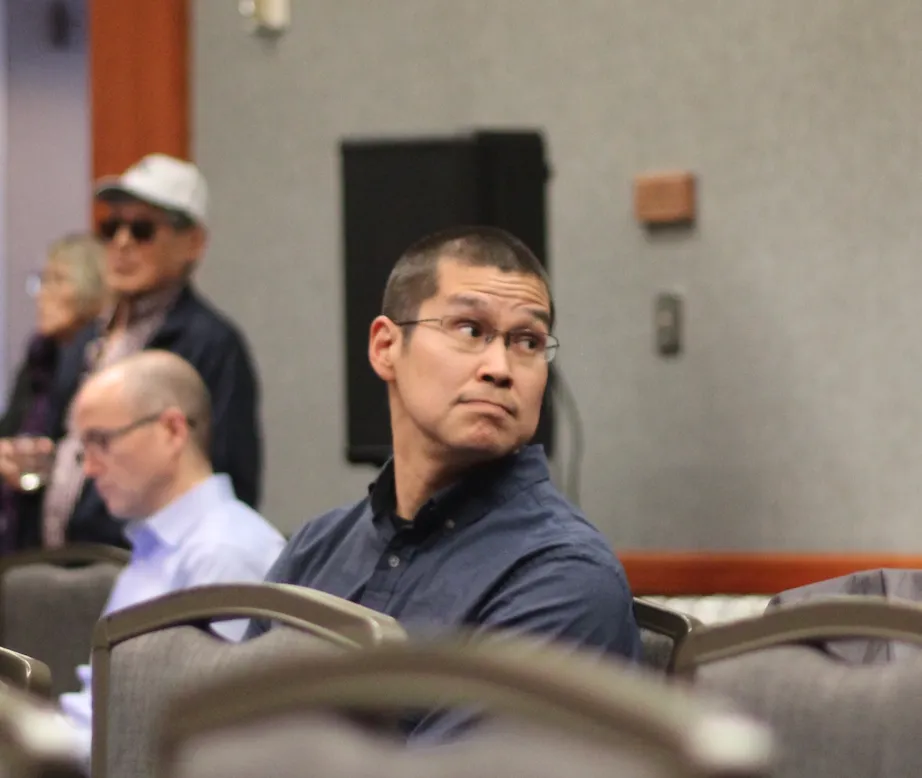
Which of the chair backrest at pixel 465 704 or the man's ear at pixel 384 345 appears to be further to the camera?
the man's ear at pixel 384 345

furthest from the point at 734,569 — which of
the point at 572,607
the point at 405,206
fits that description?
the point at 572,607

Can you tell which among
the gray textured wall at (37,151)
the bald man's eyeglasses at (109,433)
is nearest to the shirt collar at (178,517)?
the bald man's eyeglasses at (109,433)

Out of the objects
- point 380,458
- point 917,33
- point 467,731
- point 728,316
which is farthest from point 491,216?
point 467,731

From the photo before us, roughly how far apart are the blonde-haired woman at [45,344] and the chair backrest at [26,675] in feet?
6.62

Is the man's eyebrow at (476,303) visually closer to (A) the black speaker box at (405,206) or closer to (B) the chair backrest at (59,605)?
(A) the black speaker box at (405,206)

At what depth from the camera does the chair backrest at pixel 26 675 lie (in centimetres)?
160

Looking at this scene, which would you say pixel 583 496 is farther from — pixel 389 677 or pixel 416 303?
pixel 389 677

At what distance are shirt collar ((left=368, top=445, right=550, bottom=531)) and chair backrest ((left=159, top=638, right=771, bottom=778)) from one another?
102 centimetres

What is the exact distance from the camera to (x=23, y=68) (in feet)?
23.2

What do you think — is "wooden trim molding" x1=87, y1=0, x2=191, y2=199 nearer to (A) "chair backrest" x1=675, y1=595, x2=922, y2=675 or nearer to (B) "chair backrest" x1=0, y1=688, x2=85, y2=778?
(A) "chair backrest" x1=675, y1=595, x2=922, y2=675

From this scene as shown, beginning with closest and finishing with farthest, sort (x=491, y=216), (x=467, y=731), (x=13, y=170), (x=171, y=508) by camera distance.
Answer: (x=467, y=731)
(x=171, y=508)
(x=491, y=216)
(x=13, y=170)

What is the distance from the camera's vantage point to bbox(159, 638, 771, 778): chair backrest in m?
0.82

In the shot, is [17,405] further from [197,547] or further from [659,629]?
[659,629]

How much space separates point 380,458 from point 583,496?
0.86m
